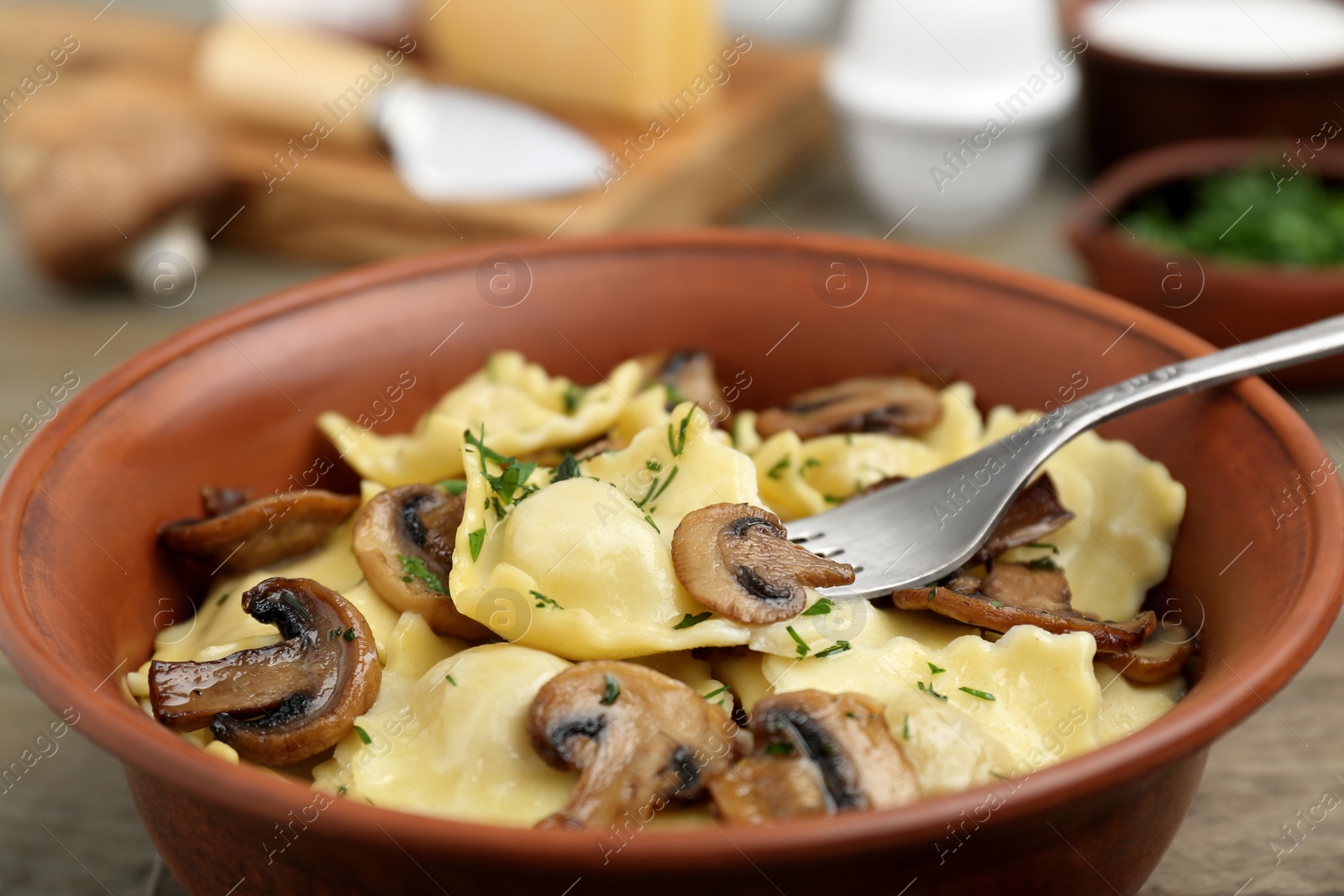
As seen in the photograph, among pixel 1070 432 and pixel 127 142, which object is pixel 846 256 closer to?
pixel 1070 432

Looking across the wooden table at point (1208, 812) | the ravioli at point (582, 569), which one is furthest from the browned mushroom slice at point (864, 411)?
the wooden table at point (1208, 812)

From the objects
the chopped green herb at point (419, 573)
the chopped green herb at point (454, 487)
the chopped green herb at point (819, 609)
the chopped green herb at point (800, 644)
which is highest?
the chopped green herb at point (454, 487)

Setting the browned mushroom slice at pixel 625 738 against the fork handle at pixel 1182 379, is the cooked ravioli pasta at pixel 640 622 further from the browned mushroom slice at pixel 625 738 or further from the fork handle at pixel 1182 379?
the fork handle at pixel 1182 379

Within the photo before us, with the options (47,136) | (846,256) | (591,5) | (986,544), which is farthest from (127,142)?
(986,544)

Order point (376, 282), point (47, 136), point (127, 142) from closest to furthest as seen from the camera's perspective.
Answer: point (376, 282)
point (127, 142)
point (47, 136)

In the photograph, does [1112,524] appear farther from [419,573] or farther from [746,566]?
[419,573]

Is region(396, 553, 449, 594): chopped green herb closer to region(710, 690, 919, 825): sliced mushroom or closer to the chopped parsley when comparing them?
the chopped parsley
